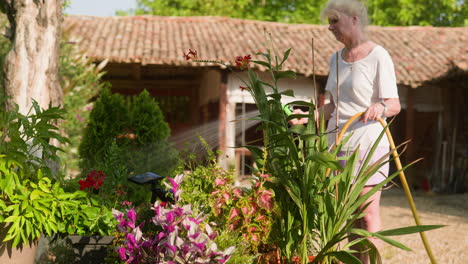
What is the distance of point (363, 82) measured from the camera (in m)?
2.93

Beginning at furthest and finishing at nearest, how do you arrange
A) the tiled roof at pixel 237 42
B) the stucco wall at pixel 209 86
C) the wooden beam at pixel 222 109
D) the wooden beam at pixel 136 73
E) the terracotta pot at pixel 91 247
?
the wooden beam at pixel 136 73, the stucco wall at pixel 209 86, the wooden beam at pixel 222 109, the tiled roof at pixel 237 42, the terracotta pot at pixel 91 247

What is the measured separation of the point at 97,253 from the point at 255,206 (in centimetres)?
120

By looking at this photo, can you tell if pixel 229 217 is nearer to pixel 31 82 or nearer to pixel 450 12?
pixel 31 82

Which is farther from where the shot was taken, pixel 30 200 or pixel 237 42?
pixel 237 42

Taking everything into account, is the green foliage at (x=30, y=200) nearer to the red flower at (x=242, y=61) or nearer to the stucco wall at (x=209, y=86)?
the red flower at (x=242, y=61)

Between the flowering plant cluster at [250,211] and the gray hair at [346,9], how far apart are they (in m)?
1.07

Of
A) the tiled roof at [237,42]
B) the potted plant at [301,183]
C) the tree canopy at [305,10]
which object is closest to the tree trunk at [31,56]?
the potted plant at [301,183]

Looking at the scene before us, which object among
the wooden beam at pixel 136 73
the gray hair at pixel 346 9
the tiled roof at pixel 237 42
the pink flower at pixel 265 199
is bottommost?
the pink flower at pixel 265 199

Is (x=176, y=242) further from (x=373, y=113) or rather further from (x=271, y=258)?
(x=373, y=113)

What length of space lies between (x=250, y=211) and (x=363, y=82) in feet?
3.49

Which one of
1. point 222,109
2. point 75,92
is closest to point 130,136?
point 75,92

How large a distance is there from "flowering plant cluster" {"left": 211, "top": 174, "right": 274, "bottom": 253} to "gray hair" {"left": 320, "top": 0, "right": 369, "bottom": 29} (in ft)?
3.51

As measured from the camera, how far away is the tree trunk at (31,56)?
502cm

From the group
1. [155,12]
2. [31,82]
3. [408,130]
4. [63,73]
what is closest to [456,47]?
[408,130]
